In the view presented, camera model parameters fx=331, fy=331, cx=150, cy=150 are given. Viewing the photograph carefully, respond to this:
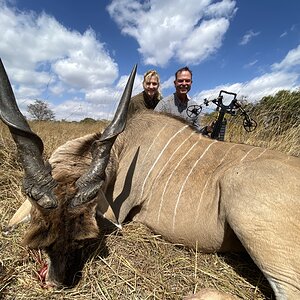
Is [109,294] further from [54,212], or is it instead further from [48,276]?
[54,212]

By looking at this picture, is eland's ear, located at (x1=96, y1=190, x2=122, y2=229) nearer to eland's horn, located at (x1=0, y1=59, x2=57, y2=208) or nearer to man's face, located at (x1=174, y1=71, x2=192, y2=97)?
eland's horn, located at (x1=0, y1=59, x2=57, y2=208)

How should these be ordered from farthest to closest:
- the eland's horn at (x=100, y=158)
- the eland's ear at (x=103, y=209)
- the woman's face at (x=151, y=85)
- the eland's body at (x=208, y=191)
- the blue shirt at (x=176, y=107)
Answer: the woman's face at (x=151, y=85) < the blue shirt at (x=176, y=107) < the eland's ear at (x=103, y=209) < the eland's horn at (x=100, y=158) < the eland's body at (x=208, y=191)

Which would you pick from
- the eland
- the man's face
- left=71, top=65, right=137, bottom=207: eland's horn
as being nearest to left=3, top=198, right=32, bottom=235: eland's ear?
the eland

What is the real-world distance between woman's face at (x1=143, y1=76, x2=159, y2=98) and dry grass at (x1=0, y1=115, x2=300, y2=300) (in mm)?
2824

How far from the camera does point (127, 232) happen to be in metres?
2.76

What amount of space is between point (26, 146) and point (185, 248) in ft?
4.70

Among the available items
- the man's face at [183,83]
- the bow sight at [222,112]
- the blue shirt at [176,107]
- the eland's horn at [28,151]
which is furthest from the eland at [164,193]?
the man's face at [183,83]

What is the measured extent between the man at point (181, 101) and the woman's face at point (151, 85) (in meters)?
0.35

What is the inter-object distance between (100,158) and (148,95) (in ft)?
10.1

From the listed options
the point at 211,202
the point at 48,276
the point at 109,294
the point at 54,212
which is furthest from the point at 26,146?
the point at 211,202

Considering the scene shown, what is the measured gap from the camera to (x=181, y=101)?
16.7 feet

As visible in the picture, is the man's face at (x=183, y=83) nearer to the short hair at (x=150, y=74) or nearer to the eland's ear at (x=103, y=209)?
the short hair at (x=150, y=74)

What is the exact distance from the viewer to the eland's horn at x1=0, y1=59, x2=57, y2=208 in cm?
205

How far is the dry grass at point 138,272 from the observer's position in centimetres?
209
